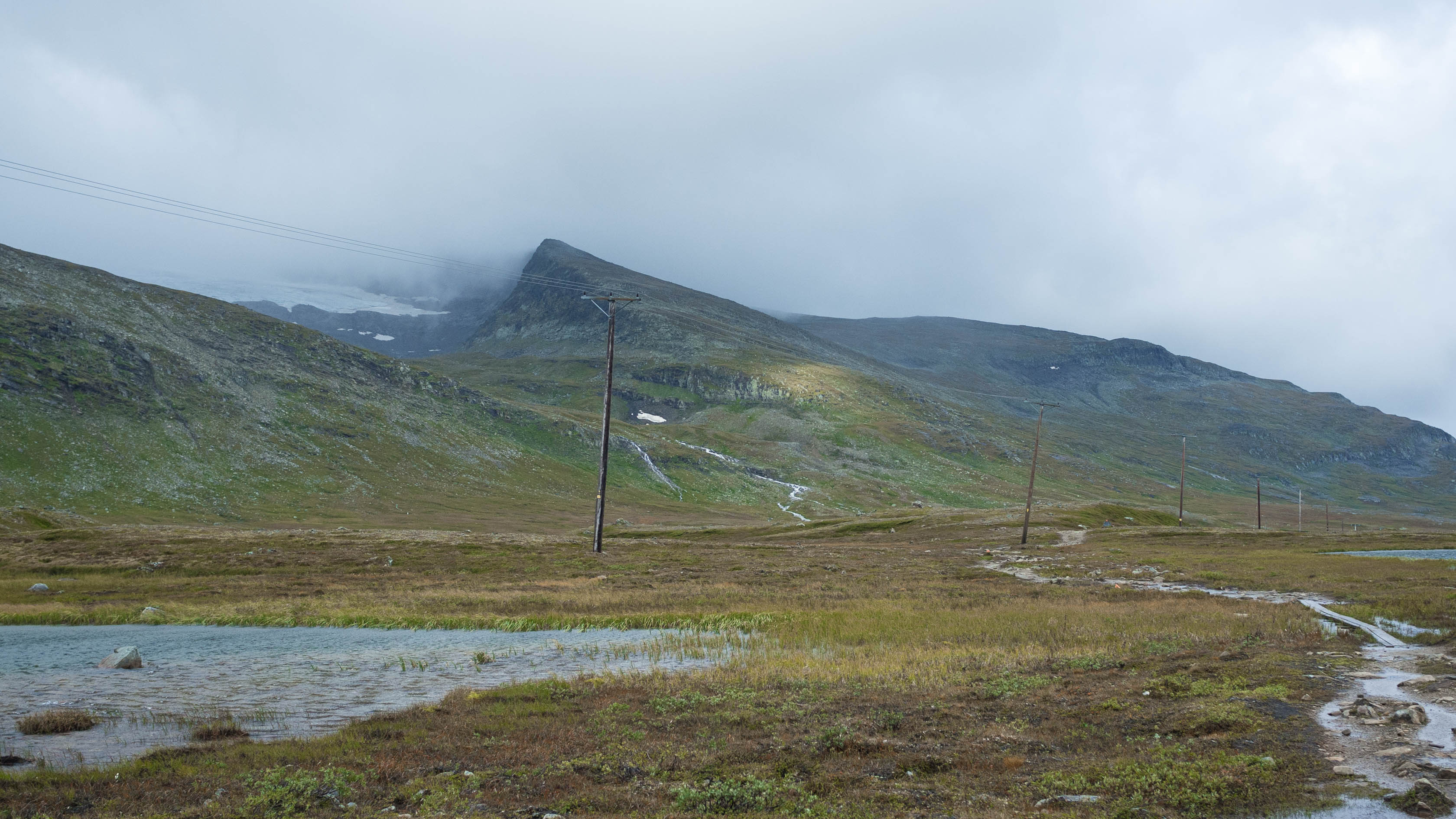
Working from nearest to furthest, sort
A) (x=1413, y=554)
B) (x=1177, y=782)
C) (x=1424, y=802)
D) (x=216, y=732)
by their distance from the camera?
(x=1424, y=802), (x=1177, y=782), (x=216, y=732), (x=1413, y=554)

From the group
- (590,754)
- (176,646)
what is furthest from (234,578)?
(590,754)

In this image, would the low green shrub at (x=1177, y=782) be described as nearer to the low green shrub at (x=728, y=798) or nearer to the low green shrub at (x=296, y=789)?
the low green shrub at (x=728, y=798)

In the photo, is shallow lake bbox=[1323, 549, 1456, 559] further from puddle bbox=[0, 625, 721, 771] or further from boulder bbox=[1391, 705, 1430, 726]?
puddle bbox=[0, 625, 721, 771]

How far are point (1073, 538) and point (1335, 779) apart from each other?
86917 millimetres

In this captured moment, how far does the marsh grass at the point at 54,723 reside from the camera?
17.4 meters

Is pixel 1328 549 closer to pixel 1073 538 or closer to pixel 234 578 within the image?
pixel 1073 538

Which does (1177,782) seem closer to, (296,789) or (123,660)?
(296,789)

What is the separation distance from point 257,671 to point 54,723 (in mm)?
7409

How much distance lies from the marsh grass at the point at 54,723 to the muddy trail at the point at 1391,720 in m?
23.8

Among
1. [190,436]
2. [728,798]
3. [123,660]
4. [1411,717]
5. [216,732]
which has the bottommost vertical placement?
[190,436]

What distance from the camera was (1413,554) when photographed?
74125mm

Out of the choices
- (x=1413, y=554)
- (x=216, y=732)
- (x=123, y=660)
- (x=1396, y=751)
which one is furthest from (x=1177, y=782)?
(x=1413, y=554)

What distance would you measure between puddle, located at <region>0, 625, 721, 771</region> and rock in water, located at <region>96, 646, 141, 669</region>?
33 centimetres

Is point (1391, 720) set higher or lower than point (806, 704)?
higher
